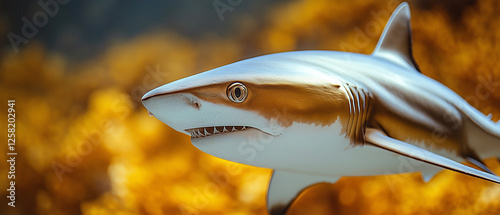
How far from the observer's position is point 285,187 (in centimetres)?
155

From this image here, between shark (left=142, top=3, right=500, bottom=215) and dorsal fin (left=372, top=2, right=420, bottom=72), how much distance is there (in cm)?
8

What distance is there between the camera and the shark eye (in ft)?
2.92

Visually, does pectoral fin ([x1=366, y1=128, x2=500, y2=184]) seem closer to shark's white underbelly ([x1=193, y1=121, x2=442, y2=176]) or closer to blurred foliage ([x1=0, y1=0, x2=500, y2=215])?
shark's white underbelly ([x1=193, y1=121, x2=442, y2=176])

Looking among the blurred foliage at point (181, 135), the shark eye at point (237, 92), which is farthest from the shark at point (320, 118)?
the blurred foliage at point (181, 135)

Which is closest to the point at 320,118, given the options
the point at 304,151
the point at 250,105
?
the point at 304,151

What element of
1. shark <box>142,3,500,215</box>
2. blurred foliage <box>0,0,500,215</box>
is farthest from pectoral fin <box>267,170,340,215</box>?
blurred foliage <box>0,0,500,215</box>

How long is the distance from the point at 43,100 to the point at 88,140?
408 millimetres

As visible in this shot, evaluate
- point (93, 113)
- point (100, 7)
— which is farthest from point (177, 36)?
point (93, 113)

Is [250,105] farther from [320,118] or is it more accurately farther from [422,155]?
[422,155]

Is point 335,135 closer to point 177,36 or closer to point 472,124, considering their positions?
point 472,124

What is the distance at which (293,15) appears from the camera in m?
2.09

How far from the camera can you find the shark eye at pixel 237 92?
0.89 metres

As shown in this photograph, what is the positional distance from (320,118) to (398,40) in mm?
879

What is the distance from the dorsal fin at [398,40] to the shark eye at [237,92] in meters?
0.93
